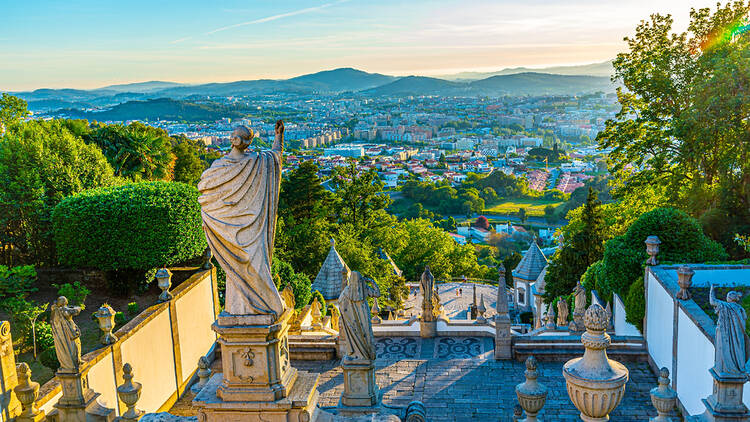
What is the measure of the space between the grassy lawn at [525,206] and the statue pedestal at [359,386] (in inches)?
3796

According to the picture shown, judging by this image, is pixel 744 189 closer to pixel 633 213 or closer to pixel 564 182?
pixel 633 213

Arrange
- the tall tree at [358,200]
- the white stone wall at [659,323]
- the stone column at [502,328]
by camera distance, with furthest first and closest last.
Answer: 1. the tall tree at [358,200]
2. the stone column at [502,328]
3. the white stone wall at [659,323]

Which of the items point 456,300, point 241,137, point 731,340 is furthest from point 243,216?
point 456,300

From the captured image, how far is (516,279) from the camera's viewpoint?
35719 millimetres

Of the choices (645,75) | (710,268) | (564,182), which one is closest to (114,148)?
(645,75)

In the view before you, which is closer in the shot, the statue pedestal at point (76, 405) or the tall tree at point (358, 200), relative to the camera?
the statue pedestal at point (76, 405)

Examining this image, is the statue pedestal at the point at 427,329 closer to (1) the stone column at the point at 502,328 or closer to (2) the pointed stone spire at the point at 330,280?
(1) the stone column at the point at 502,328

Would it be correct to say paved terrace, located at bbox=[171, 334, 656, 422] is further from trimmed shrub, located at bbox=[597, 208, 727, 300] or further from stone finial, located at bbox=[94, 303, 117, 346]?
stone finial, located at bbox=[94, 303, 117, 346]

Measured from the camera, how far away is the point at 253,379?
618 cm

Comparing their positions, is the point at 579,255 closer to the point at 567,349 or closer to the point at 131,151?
the point at 567,349

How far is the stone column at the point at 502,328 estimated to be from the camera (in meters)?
15.5

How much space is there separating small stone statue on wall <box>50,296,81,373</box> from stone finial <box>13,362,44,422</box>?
644mm

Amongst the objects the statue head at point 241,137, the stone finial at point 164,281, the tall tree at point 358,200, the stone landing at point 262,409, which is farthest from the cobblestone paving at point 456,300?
the statue head at point 241,137

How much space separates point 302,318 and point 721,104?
53.4 ft
